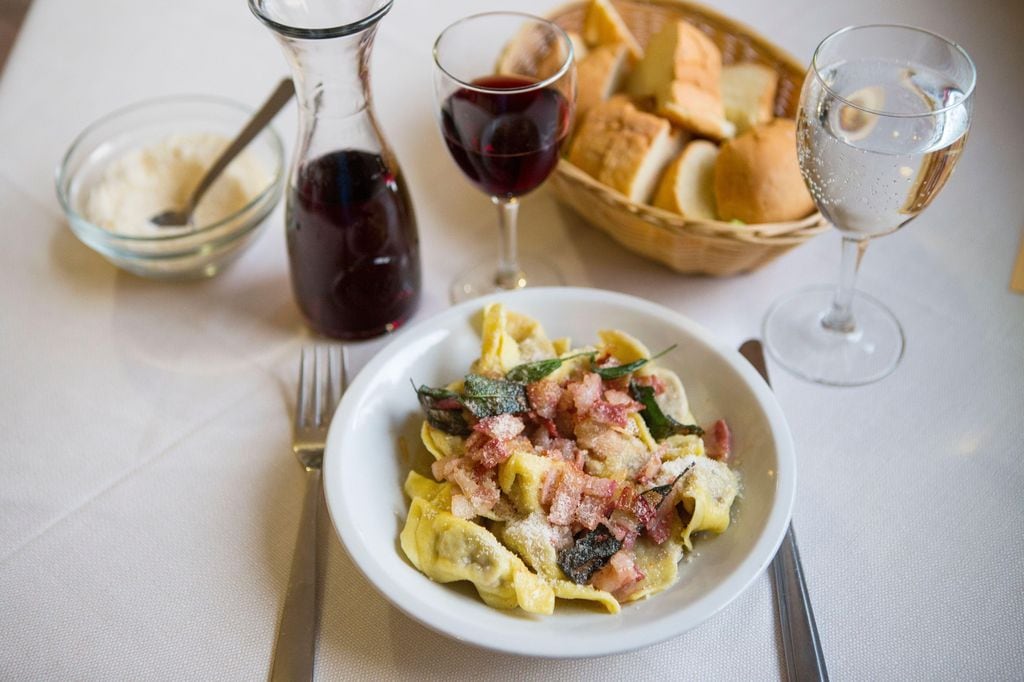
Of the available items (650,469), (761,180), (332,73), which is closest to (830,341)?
(761,180)

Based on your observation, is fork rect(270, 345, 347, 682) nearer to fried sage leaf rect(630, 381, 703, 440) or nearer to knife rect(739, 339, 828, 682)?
fried sage leaf rect(630, 381, 703, 440)

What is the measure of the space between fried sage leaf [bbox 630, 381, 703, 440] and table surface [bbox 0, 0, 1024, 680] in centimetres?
20

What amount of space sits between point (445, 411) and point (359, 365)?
11.4 inches

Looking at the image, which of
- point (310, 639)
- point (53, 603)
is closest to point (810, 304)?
point (310, 639)

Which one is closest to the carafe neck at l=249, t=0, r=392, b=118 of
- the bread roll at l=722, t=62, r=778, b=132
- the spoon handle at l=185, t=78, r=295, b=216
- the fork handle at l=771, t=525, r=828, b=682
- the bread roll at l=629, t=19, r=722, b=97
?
the spoon handle at l=185, t=78, r=295, b=216

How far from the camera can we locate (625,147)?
1449 millimetres

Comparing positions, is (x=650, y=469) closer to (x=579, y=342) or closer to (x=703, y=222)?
(x=579, y=342)

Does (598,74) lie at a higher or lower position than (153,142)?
higher

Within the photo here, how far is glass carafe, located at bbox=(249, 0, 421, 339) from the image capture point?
3.81 feet

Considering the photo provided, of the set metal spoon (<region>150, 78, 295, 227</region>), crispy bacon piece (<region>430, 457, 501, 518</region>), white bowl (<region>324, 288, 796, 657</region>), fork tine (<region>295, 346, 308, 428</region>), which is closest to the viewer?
white bowl (<region>324, 288, 796, 657</region>)

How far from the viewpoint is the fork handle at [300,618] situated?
3.36 ft

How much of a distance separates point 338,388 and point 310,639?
1.26 ft

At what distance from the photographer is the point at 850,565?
1.13 meters

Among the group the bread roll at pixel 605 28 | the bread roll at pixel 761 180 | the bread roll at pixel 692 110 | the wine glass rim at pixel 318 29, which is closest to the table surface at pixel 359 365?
the bread roll at pixel 761 180
